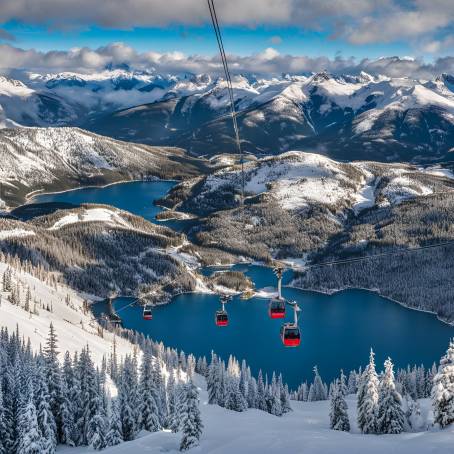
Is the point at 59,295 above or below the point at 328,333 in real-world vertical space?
above

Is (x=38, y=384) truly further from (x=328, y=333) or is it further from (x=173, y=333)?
(x=328, y=333)

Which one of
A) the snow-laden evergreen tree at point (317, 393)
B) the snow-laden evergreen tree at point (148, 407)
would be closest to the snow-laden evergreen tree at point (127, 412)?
the snow-laden evergreen tree at point (148, 407)

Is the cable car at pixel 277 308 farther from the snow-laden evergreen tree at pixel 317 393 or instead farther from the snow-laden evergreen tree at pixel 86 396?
the snow-laden evergreen tree at pixel 317 393

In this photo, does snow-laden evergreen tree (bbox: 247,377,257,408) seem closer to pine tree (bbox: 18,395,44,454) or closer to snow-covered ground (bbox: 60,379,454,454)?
snow-covered ground (bbox: 60,379,454,454)

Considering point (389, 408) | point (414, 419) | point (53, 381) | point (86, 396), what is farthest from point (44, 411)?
point (414, 419)

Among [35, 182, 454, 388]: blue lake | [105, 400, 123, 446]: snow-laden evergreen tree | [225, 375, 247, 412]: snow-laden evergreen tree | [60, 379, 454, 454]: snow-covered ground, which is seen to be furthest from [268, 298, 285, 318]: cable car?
[35, 182, 454, 388]: blue lake

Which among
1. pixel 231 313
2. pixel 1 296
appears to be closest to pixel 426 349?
pixel 231 313
